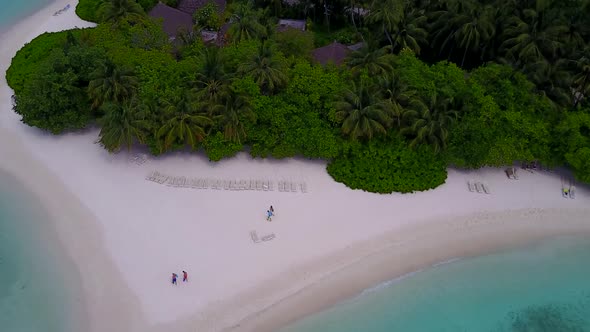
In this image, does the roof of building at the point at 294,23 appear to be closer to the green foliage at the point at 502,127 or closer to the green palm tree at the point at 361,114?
the green palm tree at the point at 361,114

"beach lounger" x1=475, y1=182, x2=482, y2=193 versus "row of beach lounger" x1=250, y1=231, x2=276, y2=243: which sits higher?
"row of beach lounger" x1=250, y1=231, x2=276, y2=243

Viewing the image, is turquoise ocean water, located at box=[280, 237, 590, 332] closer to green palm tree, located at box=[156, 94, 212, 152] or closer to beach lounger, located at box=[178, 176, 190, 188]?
beach lounger, located at box=[178, 176, 190, 188]

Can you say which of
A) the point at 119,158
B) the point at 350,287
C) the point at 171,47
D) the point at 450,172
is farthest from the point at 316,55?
the point at 350,287

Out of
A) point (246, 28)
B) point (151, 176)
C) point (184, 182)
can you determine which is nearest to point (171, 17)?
point (246, 28)

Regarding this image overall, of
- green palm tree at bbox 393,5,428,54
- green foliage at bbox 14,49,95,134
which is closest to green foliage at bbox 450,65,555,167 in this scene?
green palm tree at bbox 393,5,428,54

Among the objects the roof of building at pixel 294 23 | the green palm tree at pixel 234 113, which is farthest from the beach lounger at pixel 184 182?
the roof of building at pixel 294 23

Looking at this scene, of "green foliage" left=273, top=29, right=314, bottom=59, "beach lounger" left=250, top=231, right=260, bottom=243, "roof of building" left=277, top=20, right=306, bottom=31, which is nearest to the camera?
"beach lounger" left=250, top=231, right=260, bottom=243
